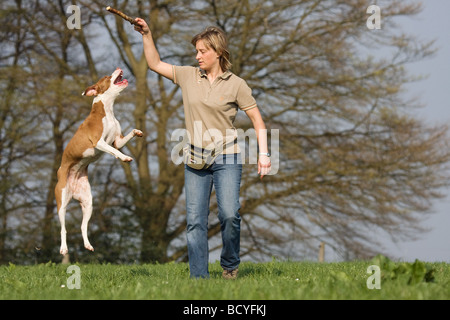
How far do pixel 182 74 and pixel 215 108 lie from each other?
0.54 metres

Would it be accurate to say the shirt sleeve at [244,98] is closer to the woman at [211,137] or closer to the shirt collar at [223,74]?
the woman at [211,137]

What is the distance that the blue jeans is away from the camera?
16.8 ft

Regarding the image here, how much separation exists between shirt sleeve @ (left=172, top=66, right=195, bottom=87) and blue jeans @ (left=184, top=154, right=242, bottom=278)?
0.80 metres

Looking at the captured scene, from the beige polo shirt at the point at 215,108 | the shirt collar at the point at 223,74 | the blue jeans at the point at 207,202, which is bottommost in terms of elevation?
the blue jeans at the point at 207,202

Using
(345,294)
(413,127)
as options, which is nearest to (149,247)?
(413,127)

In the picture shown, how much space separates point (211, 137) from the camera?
509 centimetres

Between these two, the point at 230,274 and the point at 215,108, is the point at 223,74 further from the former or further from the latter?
the point at 230,274

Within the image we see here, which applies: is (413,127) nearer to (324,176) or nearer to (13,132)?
(324,176)

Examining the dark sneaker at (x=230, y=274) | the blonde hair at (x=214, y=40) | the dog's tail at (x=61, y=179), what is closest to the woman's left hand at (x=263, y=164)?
the blonde hair at (x=214, y=40)

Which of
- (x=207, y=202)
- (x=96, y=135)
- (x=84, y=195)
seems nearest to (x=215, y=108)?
(x=207, y=202)

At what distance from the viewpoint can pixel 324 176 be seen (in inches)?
550

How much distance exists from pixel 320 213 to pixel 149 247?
435cm

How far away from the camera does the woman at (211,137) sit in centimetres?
509
